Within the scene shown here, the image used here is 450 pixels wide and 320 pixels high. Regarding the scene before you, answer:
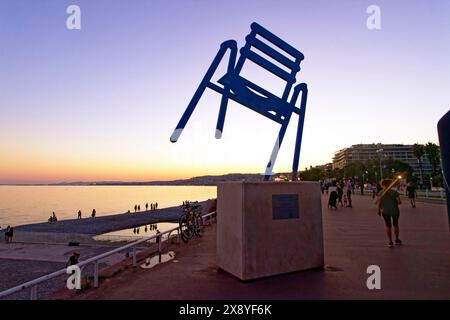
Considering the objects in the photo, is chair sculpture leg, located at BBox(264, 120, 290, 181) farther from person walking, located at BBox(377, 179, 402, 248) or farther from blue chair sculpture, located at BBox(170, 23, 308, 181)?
person walking, located at BBox(377, 179, 402, 248)

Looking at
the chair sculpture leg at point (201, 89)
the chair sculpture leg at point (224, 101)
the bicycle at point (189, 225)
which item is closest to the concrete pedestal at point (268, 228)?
the chair sculpture leg at point (224, 101)

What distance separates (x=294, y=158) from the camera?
636cm

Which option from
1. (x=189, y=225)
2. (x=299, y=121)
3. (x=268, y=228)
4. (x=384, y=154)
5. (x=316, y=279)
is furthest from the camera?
(x=384, y=154)

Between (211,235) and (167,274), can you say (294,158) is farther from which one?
(211,235)

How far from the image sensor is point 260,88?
580cm

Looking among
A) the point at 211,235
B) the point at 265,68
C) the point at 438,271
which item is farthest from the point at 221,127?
the point at 211,235

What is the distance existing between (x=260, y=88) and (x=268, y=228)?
2.79 meters

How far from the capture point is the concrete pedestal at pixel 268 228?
15.7 feet

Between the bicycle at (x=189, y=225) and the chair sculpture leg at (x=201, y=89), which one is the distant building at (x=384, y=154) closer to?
the bicycle at (x=189, y=225)

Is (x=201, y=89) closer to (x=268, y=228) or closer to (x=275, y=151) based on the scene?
(x=275, y=151)

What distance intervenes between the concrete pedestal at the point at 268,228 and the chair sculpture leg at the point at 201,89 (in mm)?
1340

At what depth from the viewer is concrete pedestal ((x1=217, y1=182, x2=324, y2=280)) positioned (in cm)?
480

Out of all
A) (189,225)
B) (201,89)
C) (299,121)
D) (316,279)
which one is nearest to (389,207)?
(299,121)

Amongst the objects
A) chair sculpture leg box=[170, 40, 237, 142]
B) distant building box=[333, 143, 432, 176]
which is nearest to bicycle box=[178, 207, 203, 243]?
chair sculpture leg box=[170, 40, 237, 142]
